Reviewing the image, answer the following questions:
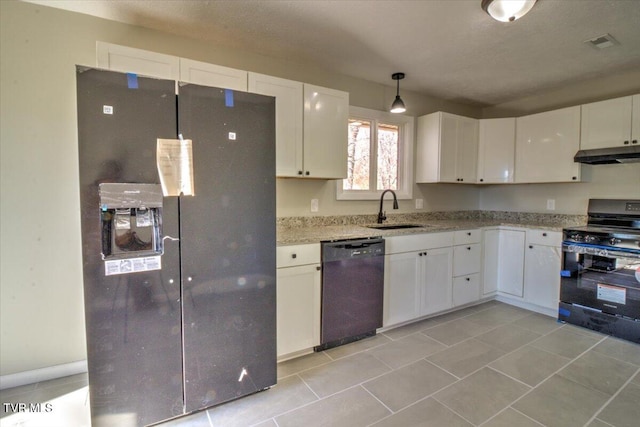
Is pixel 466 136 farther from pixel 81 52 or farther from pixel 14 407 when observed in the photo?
pixel 14 407

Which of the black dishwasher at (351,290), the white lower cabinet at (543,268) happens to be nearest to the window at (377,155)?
the black dishwasher at (351,290)

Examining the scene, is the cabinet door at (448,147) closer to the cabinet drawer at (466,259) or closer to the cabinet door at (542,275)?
the cabinet drawer at (466,259)

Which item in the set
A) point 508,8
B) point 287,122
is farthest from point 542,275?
point 287,122

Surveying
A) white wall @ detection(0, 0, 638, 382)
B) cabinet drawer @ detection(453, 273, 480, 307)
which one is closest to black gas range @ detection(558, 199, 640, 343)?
cabinet drawer @ detection(453, 273, 480, 307)

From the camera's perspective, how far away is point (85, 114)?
1.38 m

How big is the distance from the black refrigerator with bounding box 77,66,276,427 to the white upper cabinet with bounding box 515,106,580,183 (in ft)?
10.3

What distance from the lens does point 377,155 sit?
3338 millimetres

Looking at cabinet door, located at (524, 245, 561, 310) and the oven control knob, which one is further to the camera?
cabinet door, located at (524, 245, 561, 310)

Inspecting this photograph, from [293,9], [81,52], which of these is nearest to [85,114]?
[81,52]

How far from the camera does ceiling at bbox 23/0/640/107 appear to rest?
6.34ft

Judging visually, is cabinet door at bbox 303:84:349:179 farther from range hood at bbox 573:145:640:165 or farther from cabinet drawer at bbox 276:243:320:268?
range hood at bbox 573:145:640:165

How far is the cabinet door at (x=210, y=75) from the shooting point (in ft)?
6.73

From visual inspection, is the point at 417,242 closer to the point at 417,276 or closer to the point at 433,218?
the point at 417,276

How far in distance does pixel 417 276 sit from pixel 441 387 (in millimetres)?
1039
